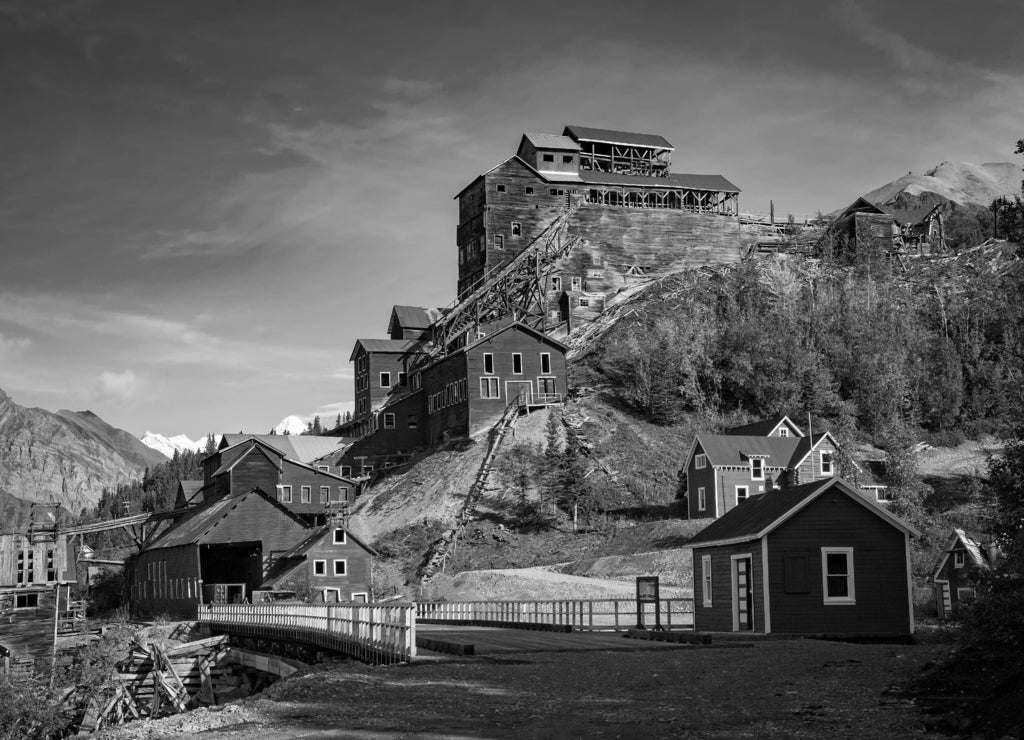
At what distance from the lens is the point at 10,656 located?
52.1 metres

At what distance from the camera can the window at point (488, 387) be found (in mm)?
84812

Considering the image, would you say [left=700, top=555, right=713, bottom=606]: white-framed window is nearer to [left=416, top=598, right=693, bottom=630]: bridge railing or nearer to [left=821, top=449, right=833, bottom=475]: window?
[left=416, top=598, right=693, bottom=630]: bridge railing

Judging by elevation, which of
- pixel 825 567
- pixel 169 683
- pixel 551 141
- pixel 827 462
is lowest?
A: pixel 169 683

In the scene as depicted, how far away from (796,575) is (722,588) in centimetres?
312

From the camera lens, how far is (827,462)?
243 ft

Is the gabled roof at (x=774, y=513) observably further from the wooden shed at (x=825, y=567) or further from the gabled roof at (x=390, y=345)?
the gabled roof at (x=390, y=345)

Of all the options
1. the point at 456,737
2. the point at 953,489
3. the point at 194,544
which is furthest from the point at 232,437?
the point at 456,737

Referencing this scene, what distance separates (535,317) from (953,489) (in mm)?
37498

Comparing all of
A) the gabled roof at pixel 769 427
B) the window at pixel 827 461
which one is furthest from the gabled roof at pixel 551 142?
the window at pixel 827 461

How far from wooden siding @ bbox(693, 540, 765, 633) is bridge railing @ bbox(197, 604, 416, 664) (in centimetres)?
1156

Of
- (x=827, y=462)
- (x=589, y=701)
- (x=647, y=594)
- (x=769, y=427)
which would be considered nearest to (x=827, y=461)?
(x=827, y=462)

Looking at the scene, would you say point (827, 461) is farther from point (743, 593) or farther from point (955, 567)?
point (743, 593)

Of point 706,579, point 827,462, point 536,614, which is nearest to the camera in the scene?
point 706,579

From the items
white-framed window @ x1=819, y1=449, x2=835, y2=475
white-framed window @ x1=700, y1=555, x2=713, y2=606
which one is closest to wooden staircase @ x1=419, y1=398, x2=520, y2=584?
white-framed window @ x1=819, y1=449, x2=835, y2=475
